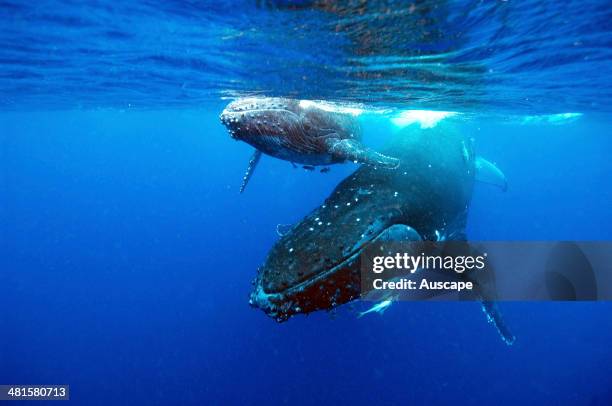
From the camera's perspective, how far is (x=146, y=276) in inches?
1665

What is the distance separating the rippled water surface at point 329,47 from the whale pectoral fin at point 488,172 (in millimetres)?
2577

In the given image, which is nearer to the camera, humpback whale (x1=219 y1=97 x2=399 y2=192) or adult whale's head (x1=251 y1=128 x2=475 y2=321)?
adult whale's head (x1=251 y1=128 x2=475 y2=321)

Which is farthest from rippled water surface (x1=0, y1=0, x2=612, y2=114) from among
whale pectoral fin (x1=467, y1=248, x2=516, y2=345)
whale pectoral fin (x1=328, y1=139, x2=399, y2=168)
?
whale pectoral fin (x1=467, y1=248, x2=516, y2=345)

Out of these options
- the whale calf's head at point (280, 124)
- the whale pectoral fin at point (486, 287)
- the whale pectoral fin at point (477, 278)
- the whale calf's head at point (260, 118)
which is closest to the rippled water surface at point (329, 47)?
the whale calf's head at point (280, 124)

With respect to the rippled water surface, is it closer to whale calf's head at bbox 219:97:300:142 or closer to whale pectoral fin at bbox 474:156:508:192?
whale calf's head at bbox 219:97:300:142

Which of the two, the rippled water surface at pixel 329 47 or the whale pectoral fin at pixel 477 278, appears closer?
the whale pectoral fin at pixel 477 278

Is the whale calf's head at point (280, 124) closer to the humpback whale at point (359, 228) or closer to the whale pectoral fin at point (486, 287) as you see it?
the humpback whale at point (359, 228)

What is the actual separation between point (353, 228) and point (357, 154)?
1.58 metres

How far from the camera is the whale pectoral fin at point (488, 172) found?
40.7ft

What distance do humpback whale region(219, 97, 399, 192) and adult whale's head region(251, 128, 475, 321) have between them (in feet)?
1.79

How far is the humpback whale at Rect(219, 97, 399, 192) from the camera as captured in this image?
5684 mm

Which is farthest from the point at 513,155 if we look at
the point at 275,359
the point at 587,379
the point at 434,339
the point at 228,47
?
the point at 228,47

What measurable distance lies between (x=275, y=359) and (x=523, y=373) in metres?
14.1

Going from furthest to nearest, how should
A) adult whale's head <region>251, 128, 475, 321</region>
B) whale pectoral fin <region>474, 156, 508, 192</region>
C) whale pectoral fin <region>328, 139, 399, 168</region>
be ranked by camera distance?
whale pectoral fin <region>474, 156, 508, 192</region> → whale pectoral fin <region>328, 139, 399, 168</region> → adult whale's head <region>251, 128, 475, 321</region>
